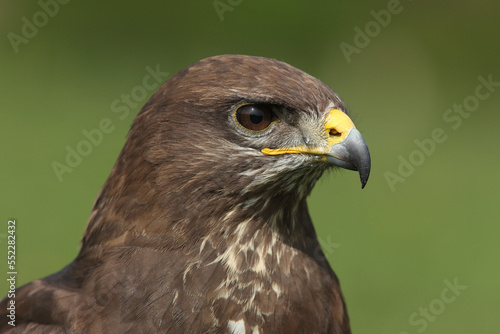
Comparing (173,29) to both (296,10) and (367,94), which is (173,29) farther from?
(367,94)

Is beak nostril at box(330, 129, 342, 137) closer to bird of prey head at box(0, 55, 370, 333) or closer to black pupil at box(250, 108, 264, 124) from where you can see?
bird of prey head at box(0, 55, 370, 333)

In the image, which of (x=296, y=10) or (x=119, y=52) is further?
(x=119, y=52)

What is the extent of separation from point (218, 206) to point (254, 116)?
374 mm

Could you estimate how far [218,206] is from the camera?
10.7 feet

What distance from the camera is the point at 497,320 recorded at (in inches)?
280

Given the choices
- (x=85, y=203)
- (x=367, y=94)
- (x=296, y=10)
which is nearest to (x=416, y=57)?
(x=367, y=94)

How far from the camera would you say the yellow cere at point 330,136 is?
328cm

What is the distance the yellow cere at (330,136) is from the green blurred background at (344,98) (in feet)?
14.3

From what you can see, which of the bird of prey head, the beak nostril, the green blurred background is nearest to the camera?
the bird of prey head

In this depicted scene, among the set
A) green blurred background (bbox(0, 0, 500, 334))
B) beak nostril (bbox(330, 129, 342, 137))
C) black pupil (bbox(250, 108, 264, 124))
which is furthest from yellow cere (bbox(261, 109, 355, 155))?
green blurred background (bbox(0, 0, 500, 334))

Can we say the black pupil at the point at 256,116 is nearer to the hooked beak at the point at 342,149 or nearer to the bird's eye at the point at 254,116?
the bird's eye at the point at 254,116

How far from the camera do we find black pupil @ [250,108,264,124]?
10.7 ft

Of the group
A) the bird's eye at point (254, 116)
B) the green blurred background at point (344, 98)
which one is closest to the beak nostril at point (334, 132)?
the bird's eye at point (254, 116)

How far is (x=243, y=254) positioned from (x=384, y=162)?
6.49 meters
